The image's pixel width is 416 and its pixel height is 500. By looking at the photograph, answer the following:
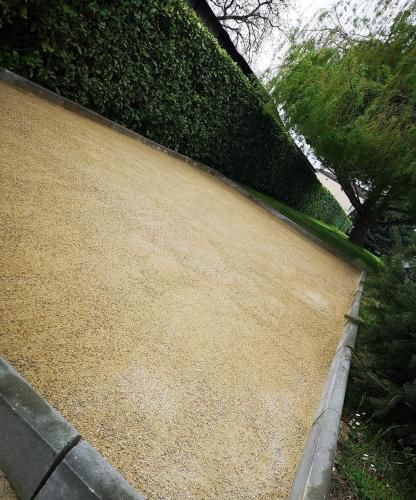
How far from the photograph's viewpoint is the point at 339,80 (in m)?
9.18

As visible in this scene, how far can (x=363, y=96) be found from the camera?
29.8ft

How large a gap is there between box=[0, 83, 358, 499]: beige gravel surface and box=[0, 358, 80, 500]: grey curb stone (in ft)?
1.14

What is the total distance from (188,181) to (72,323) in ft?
20.0

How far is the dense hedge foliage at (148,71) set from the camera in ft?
18.5

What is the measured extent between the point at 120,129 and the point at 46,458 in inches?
303

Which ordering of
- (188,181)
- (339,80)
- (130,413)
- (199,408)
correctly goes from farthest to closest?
(339,80)
(188,181)
(199,408)
(130,413)

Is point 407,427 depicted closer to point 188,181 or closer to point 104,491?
point 104,491

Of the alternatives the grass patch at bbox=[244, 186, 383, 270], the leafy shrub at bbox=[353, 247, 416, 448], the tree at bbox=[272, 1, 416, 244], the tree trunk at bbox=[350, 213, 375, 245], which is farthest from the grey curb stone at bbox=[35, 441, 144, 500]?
the tree trunk at bbox=[350, 213, 375, 245]

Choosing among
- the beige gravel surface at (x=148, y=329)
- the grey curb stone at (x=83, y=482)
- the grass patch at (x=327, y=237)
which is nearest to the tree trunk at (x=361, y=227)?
the grass patch at (x=327, y=237)

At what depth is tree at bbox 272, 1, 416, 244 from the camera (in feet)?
27.8

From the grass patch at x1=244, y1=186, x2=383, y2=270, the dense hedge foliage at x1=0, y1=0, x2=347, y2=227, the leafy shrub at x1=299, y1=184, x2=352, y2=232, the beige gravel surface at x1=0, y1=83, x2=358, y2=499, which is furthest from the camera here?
the leafy shrub at x1=299, y1=184, x2=352, y2=232

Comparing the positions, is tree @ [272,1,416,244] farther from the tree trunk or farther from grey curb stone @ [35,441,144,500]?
grey curb stone @ [35,441,144,500]

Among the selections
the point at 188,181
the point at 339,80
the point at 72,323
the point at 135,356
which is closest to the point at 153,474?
the point at 135,356

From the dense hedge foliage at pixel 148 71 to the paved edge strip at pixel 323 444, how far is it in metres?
6.52
